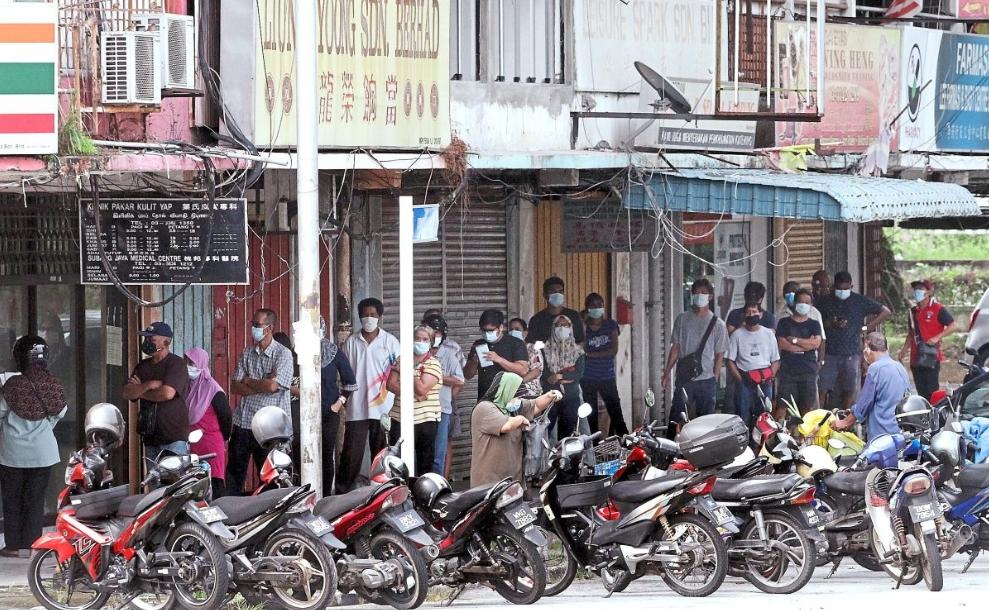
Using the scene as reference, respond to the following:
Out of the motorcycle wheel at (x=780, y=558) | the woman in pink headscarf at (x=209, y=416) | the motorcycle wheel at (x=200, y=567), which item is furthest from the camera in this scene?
the woman in pink headscarf at (x=209, y=416)

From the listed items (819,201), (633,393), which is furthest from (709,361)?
(819,201)

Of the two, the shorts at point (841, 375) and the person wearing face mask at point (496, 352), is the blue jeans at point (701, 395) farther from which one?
the person wearing face mask at point (496, 352)

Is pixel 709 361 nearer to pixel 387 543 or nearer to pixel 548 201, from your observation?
pixel 548 201

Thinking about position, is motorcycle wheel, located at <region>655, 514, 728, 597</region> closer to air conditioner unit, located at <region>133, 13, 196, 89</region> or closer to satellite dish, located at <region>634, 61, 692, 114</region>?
air conditioner unit, located at <region>133, 13, 196, 89</region>

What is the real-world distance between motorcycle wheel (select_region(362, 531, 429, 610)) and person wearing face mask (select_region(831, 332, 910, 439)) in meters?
4.25

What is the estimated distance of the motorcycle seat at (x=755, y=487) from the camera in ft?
35.4

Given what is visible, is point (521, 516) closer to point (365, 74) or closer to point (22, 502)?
point (22, 502)

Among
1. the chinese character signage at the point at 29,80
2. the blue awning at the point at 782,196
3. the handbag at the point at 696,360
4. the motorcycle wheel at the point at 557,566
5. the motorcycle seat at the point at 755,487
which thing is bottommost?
the motorcycle wheel at the point at 557,566

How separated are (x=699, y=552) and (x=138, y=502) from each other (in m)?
3.38

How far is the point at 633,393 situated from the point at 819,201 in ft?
15.2

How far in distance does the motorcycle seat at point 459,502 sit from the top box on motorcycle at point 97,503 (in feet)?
6.24

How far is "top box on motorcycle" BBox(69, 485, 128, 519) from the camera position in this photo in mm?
10148

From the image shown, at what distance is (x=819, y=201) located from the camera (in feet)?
47.1

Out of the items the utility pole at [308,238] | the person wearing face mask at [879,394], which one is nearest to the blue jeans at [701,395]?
the person wearing face mask at [879,394]
